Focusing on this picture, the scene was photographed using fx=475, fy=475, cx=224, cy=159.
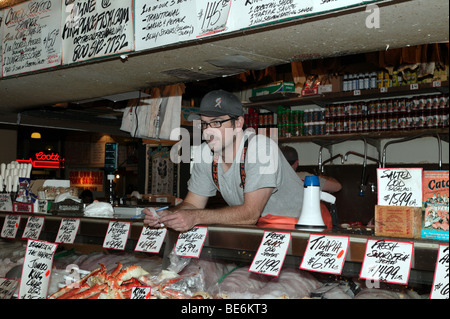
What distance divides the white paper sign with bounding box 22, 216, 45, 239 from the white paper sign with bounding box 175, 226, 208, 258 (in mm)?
1148

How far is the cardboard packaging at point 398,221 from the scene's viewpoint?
160 cm

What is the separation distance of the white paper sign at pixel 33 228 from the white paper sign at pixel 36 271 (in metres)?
0.74

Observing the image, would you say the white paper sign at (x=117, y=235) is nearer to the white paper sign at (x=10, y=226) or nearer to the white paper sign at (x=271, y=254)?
the white paper sign at (x=271, y=254)

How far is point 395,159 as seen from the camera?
19.2ft

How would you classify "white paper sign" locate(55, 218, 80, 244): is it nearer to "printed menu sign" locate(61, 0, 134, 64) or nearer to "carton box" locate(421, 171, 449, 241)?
"printed menu sign" locate(61, 0, 134, 64)

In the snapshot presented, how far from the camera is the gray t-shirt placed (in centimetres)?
246

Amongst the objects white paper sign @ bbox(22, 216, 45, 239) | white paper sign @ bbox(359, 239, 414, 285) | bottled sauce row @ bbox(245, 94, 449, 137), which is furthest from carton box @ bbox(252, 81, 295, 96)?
white paper sign @ bbox(359, 239, 414, 285)

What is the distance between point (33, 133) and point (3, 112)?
31.3 feet

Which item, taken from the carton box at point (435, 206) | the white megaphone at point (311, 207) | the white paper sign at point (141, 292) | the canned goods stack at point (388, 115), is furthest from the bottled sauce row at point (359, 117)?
the white paper sign at point (141, 292)

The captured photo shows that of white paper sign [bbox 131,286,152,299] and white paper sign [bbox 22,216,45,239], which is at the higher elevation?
white paper sign [bbox 22,216,45,239]

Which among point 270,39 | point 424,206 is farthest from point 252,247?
point 270,39

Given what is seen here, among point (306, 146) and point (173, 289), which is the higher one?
point (306, 146)

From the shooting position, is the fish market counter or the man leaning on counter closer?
the fish market counter

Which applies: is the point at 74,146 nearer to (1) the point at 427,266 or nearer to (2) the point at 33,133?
(2) the point at 33,133
